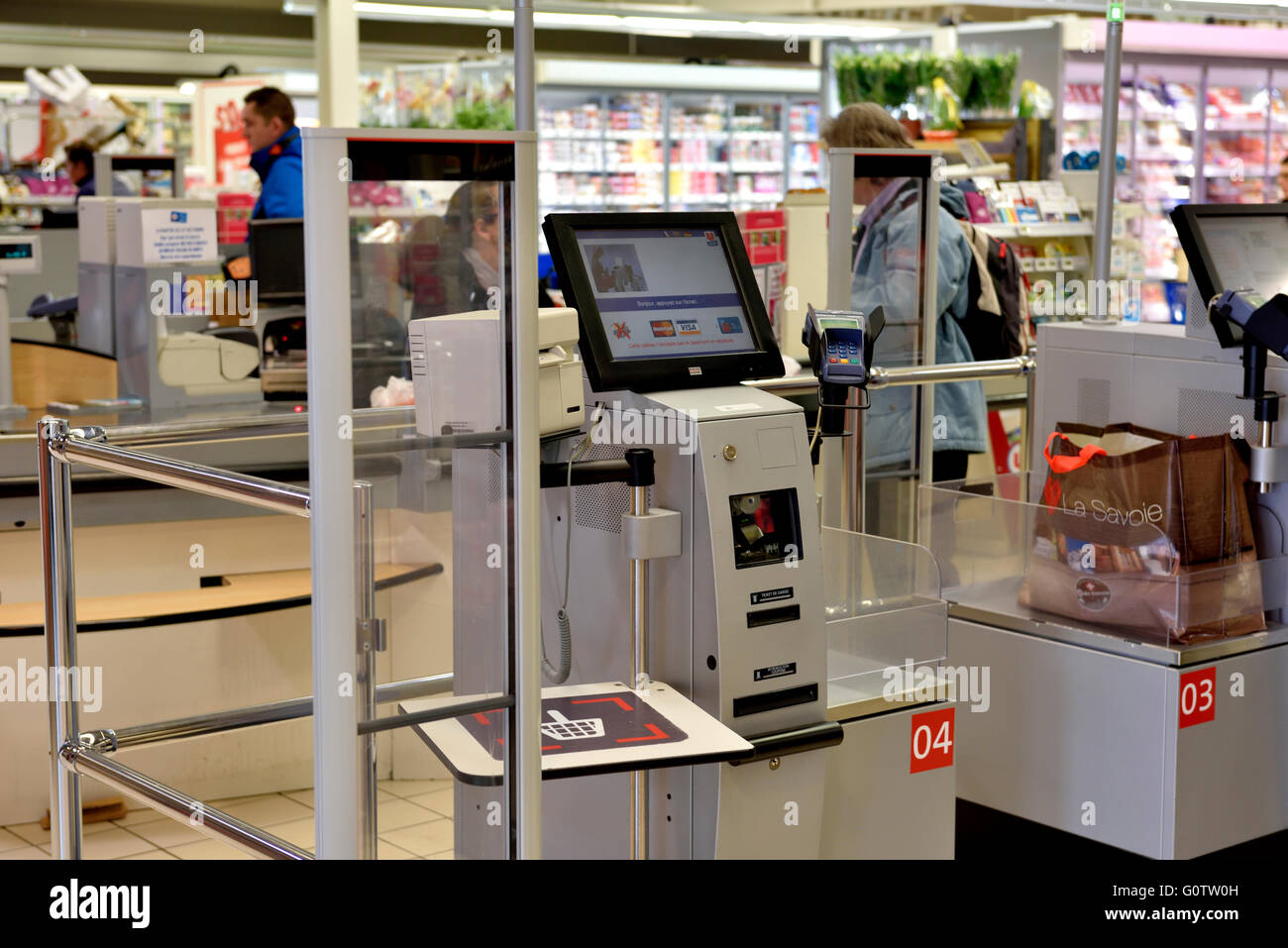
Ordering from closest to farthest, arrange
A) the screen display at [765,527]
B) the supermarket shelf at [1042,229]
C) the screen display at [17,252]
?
the screen display at [765,527] < the screen display at [17,252] < the supermarket shelf at [1042,229]

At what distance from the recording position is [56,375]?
502 centimetres

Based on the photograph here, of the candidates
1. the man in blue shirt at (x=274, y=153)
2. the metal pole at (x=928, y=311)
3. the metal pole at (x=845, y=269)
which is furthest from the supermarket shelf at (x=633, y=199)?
the metal pole at (x=845, y=269)

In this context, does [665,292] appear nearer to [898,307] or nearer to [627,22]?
[898,307]

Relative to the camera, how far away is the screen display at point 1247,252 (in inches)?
132

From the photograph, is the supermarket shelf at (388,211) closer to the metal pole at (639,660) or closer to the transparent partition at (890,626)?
the metal pole at (639,660)

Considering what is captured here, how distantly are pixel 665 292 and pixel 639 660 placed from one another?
68cm

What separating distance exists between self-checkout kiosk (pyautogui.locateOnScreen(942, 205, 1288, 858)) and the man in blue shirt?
416cm

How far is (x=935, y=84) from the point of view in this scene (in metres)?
7.97

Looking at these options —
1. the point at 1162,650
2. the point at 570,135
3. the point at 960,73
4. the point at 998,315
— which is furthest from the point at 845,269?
the point at 570,135

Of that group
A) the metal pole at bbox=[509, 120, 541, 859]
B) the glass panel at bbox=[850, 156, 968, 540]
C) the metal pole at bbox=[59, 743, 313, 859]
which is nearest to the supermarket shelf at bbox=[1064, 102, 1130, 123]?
the glass panel at bbox=[850, 156, 968, 540]

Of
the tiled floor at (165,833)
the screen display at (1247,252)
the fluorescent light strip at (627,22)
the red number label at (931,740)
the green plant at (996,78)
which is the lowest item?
the tiled floor at (165,833)

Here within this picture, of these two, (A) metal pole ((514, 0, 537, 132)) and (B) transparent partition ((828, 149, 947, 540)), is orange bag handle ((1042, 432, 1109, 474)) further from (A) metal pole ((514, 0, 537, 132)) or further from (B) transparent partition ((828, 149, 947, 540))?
(A) metal pole ((514, 0, 537, 132))

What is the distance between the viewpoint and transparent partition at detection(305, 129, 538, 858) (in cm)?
198

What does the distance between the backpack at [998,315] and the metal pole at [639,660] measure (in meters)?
2.42
